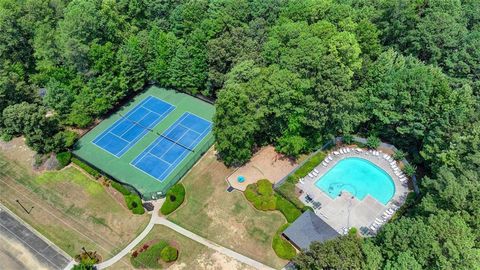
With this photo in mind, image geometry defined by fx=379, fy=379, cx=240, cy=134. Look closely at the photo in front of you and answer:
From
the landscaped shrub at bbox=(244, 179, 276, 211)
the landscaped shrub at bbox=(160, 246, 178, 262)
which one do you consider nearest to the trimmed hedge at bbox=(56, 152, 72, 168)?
the landscaped shrub at bbox=(160, 246, 178, 262)

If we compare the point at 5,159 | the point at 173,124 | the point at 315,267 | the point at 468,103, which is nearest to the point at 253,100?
the point at 173,124

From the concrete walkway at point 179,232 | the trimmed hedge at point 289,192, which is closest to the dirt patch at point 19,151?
the concrete walkway at point 179,232

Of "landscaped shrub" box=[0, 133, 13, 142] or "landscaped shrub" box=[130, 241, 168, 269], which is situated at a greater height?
"landscaped shrub" box=[130, 241, 168, 269]

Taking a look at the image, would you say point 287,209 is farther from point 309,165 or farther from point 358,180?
point 358,180

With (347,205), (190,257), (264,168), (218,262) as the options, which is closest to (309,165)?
(264,168)

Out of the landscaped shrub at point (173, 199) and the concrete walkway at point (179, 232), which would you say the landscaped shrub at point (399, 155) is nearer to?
the concrete walkway at point (179, 232)

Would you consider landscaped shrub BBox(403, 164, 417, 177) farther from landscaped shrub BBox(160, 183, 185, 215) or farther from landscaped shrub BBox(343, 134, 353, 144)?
landscaped shrub BBox(160, 183, 185, 215)
